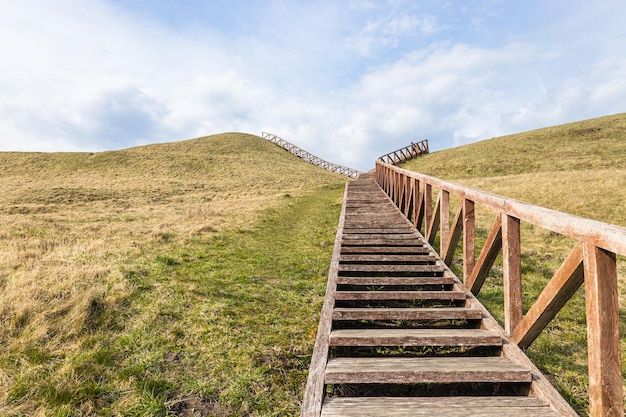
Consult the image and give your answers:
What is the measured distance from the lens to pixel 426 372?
2963mm

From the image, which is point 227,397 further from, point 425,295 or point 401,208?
point 401,208

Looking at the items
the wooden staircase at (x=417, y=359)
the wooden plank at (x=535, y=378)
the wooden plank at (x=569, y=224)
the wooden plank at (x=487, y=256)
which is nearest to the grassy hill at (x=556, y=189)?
the wooden plank at (x=535, y=378)

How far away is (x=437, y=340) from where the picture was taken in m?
3.49

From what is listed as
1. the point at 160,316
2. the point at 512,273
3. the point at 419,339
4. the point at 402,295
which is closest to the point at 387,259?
the point at 402,295

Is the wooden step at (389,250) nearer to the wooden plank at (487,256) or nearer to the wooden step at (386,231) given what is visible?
the wooden step at (386,231)

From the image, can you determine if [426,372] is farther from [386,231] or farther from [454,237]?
[386,231]

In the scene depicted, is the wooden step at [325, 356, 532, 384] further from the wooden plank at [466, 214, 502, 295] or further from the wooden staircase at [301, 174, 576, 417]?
the wooden plank at [466, 214, 502, 295]

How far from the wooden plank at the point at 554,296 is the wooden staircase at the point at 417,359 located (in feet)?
0.60

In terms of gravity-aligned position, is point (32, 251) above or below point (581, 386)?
above

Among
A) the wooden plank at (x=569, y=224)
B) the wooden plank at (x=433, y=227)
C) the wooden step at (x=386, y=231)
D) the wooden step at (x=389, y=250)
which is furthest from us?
the wooden step at (x=386, y=231)

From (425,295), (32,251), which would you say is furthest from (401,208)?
(32,251)

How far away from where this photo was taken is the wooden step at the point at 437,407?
2.53m

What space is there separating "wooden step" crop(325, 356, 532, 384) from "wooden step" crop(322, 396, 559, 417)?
7.4 inches

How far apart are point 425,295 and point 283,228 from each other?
807cm
